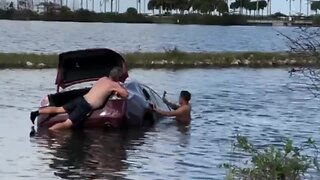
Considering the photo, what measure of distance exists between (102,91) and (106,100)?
29 centimetres

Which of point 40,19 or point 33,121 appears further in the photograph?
point 40,19

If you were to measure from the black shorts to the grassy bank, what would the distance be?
23.9m

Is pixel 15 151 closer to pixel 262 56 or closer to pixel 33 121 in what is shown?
pixel 33 121

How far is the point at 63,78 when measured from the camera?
21.2 meters

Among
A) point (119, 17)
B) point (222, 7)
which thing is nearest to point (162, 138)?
point (222, 7)

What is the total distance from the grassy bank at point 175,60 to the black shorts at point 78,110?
78.3ft

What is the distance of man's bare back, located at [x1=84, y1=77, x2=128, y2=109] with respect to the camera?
18969mm

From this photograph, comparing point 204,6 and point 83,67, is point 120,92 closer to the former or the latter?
point 83,67

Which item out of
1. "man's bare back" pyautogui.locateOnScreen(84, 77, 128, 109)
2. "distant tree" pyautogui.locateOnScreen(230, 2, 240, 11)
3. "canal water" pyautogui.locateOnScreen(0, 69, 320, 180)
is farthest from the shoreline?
"man's bare back" pyautogui.locateOnScreen(84, 77, 128, 109)

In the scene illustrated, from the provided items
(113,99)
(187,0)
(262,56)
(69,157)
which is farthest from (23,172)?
(187,0)

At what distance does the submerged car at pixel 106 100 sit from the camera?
19.5 metres

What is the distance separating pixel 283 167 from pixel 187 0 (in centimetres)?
16192

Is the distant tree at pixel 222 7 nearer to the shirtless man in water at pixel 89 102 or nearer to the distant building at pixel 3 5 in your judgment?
the distant building at pixel 3 5

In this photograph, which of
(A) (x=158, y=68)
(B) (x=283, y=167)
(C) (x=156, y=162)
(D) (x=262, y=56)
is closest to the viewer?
(B) (x=283, y=167)
